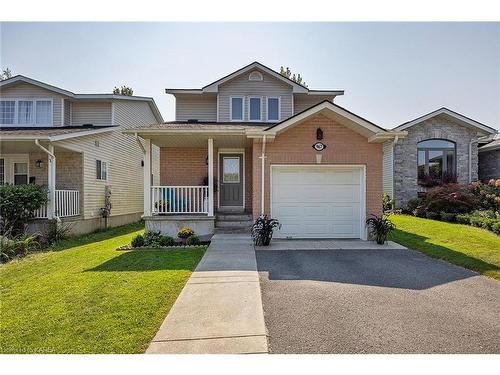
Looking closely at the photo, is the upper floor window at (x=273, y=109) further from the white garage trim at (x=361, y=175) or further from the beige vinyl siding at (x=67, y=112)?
the beige vinyl siding at (x=67, y=112)

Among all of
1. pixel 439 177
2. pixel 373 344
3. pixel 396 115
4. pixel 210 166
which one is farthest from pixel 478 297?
pixel 396 115

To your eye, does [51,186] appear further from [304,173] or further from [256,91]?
[256,91]

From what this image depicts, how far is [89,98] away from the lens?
15203mm

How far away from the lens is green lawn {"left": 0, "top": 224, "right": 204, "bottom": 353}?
341 cm

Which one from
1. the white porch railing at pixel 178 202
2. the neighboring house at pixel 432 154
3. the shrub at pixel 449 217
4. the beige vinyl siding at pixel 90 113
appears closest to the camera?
the white porch railing at pixel 178 202

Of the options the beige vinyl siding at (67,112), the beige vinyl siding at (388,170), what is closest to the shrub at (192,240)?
the beige vinyl siding at (67,112)

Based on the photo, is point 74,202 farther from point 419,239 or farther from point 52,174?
point 419,239

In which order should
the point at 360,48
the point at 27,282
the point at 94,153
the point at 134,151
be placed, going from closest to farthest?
the point at 27,282, the point at 360,48, the point at 94,153, the point at 134,151

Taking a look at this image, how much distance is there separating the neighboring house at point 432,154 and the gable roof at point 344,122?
7897 millimetres

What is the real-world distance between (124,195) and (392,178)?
14642 mm

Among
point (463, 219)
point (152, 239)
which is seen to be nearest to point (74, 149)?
point (152, 239)

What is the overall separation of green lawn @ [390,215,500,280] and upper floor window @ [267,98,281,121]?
23.6 feet

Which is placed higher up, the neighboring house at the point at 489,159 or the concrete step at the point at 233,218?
the neighboring house at the point at 489,159

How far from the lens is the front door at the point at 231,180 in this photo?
41.4 feet
